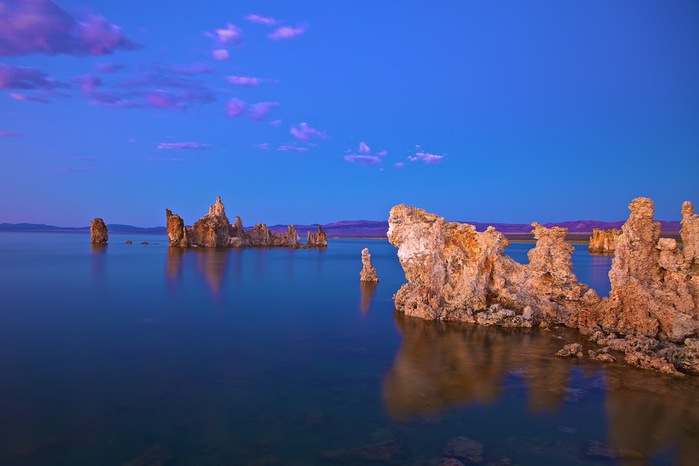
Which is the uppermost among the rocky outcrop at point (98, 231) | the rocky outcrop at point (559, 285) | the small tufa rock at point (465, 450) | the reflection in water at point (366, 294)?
the rocky outcrop at point (98, 231)

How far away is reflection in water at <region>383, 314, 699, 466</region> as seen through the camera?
315 inches

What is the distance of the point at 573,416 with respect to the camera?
8742mm

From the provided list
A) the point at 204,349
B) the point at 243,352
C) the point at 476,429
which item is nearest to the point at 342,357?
the point at 243,352

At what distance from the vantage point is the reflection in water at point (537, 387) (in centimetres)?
800

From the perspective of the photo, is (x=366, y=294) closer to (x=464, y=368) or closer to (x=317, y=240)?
(x=464, y=368)

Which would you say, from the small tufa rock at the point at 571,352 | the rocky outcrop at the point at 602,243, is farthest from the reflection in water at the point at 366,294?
the rocky outcrop at the point at 602,243

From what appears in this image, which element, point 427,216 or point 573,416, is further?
point 427,216

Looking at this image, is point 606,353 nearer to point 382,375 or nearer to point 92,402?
point 382,375

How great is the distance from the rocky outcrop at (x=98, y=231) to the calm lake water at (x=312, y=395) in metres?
77.4

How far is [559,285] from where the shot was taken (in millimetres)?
17562

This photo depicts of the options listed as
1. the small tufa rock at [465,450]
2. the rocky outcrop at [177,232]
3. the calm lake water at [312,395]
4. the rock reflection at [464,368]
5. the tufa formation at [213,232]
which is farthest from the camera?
the tufa formation at [213,232]

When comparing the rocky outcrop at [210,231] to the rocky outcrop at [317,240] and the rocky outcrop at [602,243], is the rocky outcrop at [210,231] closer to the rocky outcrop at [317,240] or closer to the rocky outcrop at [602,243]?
the rocky outcrop at [317,240]

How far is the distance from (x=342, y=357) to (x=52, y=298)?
1734 centimetres

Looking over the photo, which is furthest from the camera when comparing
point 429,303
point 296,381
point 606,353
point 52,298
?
point 52,298
